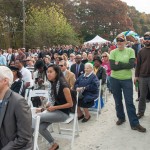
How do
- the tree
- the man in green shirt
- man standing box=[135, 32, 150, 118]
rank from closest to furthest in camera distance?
the man in green shirt < man standing box=[135, 32, 150, 118] < the tree

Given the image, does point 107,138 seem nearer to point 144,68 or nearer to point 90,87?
point 90,87

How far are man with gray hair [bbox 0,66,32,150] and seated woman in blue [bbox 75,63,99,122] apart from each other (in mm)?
3617

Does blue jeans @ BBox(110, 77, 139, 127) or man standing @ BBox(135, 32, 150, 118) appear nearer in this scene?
blue jeans @ BBox(110, 77, 139, 127)

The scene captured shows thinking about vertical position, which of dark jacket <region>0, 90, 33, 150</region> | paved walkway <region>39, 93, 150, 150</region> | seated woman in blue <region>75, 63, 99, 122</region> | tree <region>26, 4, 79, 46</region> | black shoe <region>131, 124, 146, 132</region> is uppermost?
tree <region>26, 4, 79, 46</region>

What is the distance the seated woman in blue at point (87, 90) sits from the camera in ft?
20.3

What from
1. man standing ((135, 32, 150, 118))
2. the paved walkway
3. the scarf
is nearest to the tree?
the paved walkway

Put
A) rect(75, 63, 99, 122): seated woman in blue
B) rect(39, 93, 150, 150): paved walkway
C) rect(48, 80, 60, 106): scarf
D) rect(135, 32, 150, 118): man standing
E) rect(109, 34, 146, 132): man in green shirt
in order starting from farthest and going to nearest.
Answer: rect(75, 63, 99, 122): seated woman in blue, rect(135, 32, 150, 118): man standing, rect(109, 34, 146, 132): man in green shirt, rect(39, 93, 150, 150): paved walkway, rect(48, 80, 60, 106): scarf

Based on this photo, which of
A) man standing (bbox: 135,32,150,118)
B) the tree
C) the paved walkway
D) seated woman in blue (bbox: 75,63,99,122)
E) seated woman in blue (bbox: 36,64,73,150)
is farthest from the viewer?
the tree

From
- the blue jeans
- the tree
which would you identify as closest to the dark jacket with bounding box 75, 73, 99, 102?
the blue jeans

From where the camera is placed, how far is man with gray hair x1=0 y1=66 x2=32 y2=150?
2482 millimetres

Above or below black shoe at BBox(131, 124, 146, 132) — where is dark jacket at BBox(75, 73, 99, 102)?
above

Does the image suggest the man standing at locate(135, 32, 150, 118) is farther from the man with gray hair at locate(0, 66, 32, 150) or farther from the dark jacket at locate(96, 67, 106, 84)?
the man with gray hair at locate(0, 66, 32, 150)

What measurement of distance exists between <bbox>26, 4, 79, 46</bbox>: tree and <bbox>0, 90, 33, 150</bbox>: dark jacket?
90.5ft

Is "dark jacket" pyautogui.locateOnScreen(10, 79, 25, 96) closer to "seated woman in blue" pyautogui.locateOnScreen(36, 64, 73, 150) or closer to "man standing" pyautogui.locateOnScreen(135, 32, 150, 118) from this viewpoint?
"seated woman in blue" pyautogui.locateOnScreen(36, 64, 73, 150)
